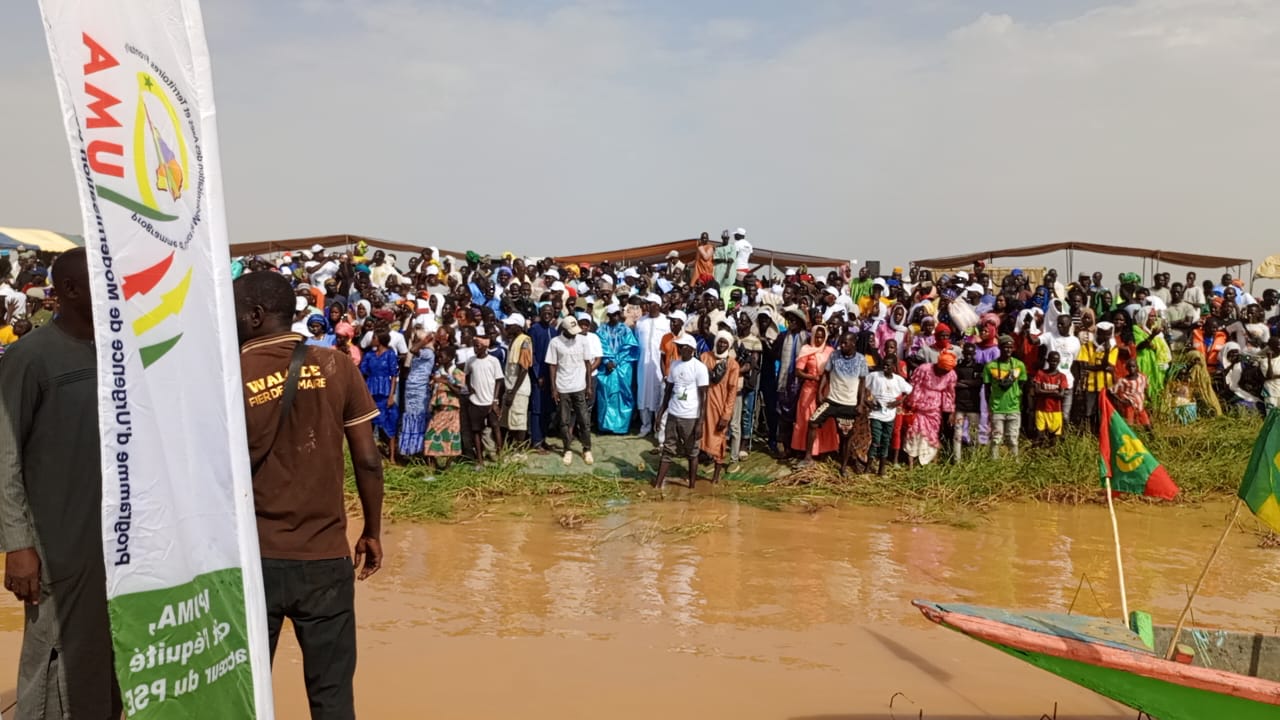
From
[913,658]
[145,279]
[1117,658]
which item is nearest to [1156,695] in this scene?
[1117,658]

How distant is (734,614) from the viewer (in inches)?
270

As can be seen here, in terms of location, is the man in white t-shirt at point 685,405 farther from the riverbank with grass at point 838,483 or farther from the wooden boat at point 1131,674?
the wooden boat at point 1131,674

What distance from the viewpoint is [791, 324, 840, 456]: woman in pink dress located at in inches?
447

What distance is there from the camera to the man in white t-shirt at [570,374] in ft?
37.5

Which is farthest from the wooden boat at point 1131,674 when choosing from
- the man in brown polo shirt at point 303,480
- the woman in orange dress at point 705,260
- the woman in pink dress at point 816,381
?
the woman in orange dress at point 705,260

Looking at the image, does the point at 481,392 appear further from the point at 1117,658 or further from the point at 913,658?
the point at 1117,658

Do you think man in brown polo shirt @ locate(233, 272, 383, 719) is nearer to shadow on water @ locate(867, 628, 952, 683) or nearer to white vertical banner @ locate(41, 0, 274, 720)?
white vertical banner @ locate(41, 0, 274, 720)

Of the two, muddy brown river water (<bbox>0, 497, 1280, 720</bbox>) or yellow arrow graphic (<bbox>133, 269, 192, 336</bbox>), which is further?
muddy brown river water (<bbox>0, 497, 1280, 720</bbox>)

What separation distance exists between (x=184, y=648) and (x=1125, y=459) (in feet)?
15.4

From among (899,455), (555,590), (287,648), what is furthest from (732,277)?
(287,648)

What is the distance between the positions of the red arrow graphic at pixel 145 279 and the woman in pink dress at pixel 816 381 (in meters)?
9.41

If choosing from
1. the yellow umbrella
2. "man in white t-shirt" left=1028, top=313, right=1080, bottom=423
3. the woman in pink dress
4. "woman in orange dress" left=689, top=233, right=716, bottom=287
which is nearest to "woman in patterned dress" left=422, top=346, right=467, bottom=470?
the woman in pink dress

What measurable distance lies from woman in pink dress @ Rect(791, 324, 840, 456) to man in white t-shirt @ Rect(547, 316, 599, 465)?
2.42 meters

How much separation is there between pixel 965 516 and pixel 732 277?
276 inches
